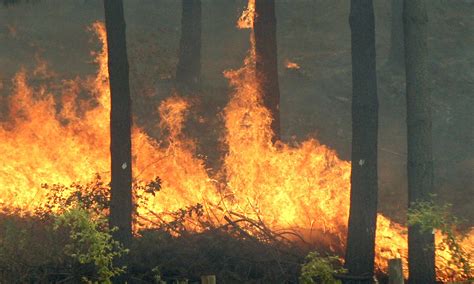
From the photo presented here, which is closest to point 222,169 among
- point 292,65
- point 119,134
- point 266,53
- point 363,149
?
point 119,134

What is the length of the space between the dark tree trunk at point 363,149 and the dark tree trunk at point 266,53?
5.12 metres

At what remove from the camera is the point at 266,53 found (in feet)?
64.2

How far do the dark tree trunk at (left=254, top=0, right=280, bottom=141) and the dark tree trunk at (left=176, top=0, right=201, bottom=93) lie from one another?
6074 millimetres

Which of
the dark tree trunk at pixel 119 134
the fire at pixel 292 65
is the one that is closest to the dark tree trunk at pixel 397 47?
the fire at pixel 292 65

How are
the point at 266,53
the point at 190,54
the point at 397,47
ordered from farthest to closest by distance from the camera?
the point at 397,47, the point at 190,54, the point at 266,53

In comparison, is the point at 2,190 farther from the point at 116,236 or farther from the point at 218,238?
the point at 218,238

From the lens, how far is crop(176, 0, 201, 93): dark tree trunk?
83.6 feet

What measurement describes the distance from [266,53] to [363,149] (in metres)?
6.46

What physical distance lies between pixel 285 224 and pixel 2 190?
20.5 feet

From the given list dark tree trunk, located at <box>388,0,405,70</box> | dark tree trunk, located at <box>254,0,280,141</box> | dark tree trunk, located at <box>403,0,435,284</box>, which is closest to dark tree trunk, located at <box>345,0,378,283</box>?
dark tree trunk, located at <box>403,0,435,284</box>

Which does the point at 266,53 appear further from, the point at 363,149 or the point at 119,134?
the point at 119,134

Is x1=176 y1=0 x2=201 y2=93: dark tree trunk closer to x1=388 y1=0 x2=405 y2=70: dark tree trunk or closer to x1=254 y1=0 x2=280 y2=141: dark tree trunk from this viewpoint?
x1=254 y1=0 x2=280 y2=141: dark tree trunk

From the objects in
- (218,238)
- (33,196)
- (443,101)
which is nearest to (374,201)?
(218,238)

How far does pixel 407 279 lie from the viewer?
540 inches
